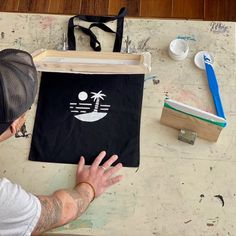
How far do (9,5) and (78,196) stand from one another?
4.11 ft

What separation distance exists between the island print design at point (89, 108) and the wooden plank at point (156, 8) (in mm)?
856

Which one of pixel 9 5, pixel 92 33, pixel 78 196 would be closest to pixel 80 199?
pixel 78 196

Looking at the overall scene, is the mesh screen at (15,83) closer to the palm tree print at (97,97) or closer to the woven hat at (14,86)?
the woven hat at (14,86)

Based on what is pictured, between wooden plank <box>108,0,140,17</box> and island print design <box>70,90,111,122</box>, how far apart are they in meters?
0.85

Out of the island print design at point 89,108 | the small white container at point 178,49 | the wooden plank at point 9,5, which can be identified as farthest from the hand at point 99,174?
the wooden plank at point 9,5

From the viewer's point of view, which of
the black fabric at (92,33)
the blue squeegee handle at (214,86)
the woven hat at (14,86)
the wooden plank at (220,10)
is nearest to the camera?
the woven hat at (14,86)

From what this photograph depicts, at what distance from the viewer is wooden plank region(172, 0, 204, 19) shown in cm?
183

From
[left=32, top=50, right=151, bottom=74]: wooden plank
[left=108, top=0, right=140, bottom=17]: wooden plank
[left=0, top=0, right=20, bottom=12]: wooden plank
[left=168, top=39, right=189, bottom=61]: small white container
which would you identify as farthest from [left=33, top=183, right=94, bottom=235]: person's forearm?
[left=0, top=0, right=20, bottom=12]: wooden plank

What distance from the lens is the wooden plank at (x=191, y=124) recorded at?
3.26 feet

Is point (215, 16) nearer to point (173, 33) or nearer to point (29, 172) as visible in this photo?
point (173, 33)

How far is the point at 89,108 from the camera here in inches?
42.7

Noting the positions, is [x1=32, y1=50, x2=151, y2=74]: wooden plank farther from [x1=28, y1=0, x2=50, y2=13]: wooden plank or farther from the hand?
[x1=28, y1=0, x2=50, y2=13]: wooden plank

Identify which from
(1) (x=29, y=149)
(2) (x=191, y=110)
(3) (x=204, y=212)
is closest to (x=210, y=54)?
(2) (x=191, y=110)

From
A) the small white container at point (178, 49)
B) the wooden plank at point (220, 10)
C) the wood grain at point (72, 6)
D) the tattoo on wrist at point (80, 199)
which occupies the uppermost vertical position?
the small white container at point (178, 49)
